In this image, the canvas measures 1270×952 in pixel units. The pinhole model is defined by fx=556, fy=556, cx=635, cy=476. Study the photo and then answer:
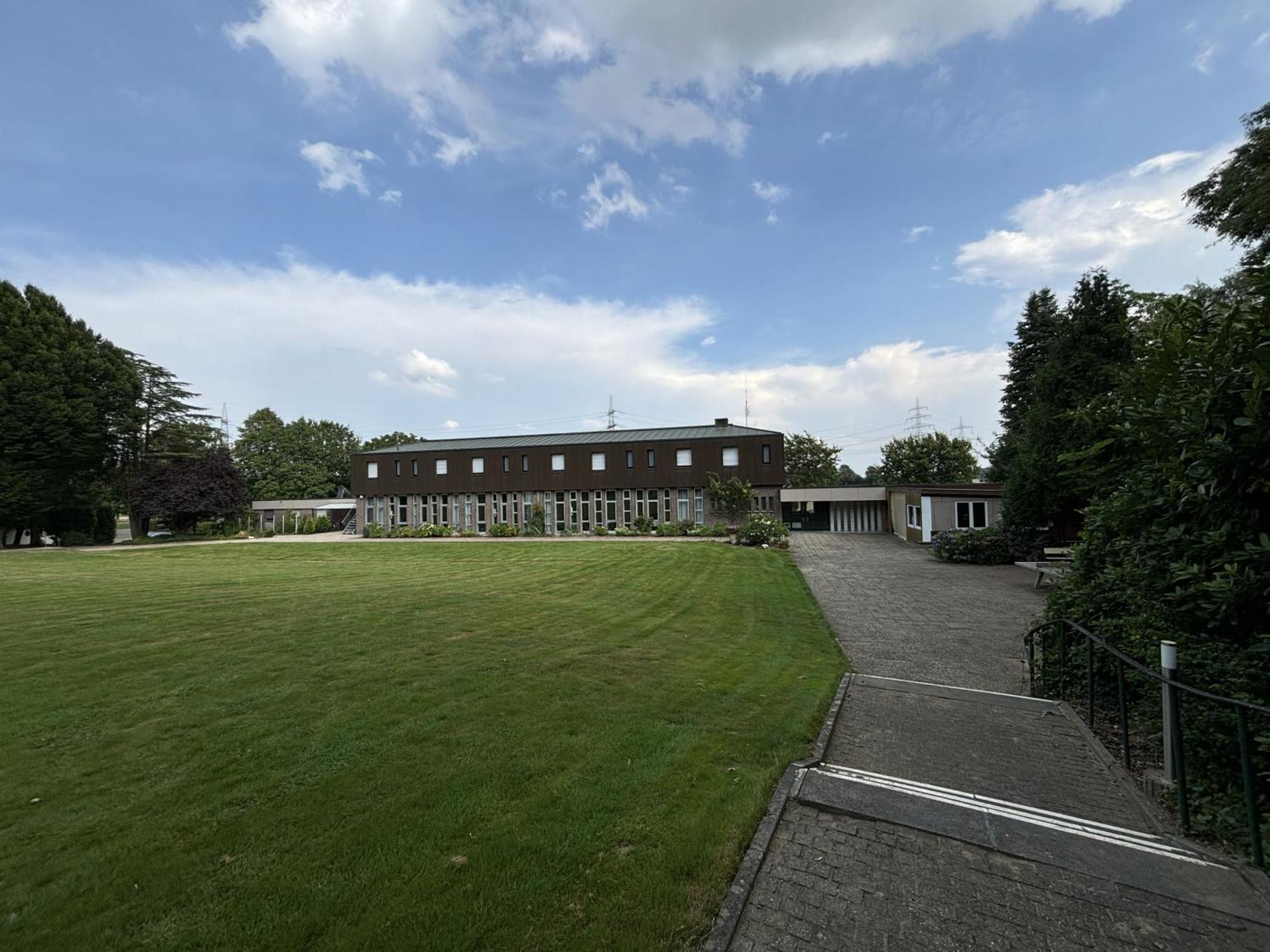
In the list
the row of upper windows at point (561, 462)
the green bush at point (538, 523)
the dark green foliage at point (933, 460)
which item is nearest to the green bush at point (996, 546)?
the row of upper windows at point (561, 462)

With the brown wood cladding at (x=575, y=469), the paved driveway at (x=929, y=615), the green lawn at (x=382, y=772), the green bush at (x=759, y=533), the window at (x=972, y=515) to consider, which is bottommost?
the paved driveway at (x=929, y=615)

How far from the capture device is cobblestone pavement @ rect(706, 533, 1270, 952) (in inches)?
105

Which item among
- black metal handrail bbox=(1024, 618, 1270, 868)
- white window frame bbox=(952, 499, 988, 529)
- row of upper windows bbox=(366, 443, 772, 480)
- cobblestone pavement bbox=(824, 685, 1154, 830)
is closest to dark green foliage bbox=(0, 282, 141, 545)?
row of upper windows bbox=(366, 443, 772, 480)

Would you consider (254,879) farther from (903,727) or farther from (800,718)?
(903,727)

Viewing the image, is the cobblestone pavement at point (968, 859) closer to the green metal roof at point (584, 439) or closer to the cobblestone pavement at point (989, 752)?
the cobblestone pavement at point (989, 752)

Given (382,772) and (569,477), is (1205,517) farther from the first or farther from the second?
(569,477)

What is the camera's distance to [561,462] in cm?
3697

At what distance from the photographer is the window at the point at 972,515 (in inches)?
1092

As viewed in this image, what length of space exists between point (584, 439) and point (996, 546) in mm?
25209

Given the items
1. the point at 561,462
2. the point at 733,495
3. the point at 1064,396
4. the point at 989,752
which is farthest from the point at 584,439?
the point at 989,752

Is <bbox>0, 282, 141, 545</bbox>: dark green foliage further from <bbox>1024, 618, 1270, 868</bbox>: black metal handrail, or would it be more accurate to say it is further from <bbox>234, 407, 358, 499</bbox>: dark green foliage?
<bbox>1024, 618, 1270, 868</bbox>: black metal handrail

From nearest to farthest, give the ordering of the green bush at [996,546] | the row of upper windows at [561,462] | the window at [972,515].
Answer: the green bush at [996,546]
the window at [972,515]
the row of upper windows at [561,462]

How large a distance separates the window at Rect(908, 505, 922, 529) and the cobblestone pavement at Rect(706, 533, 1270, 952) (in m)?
25.6

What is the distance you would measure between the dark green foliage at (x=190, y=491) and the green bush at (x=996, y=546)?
43263 mm
